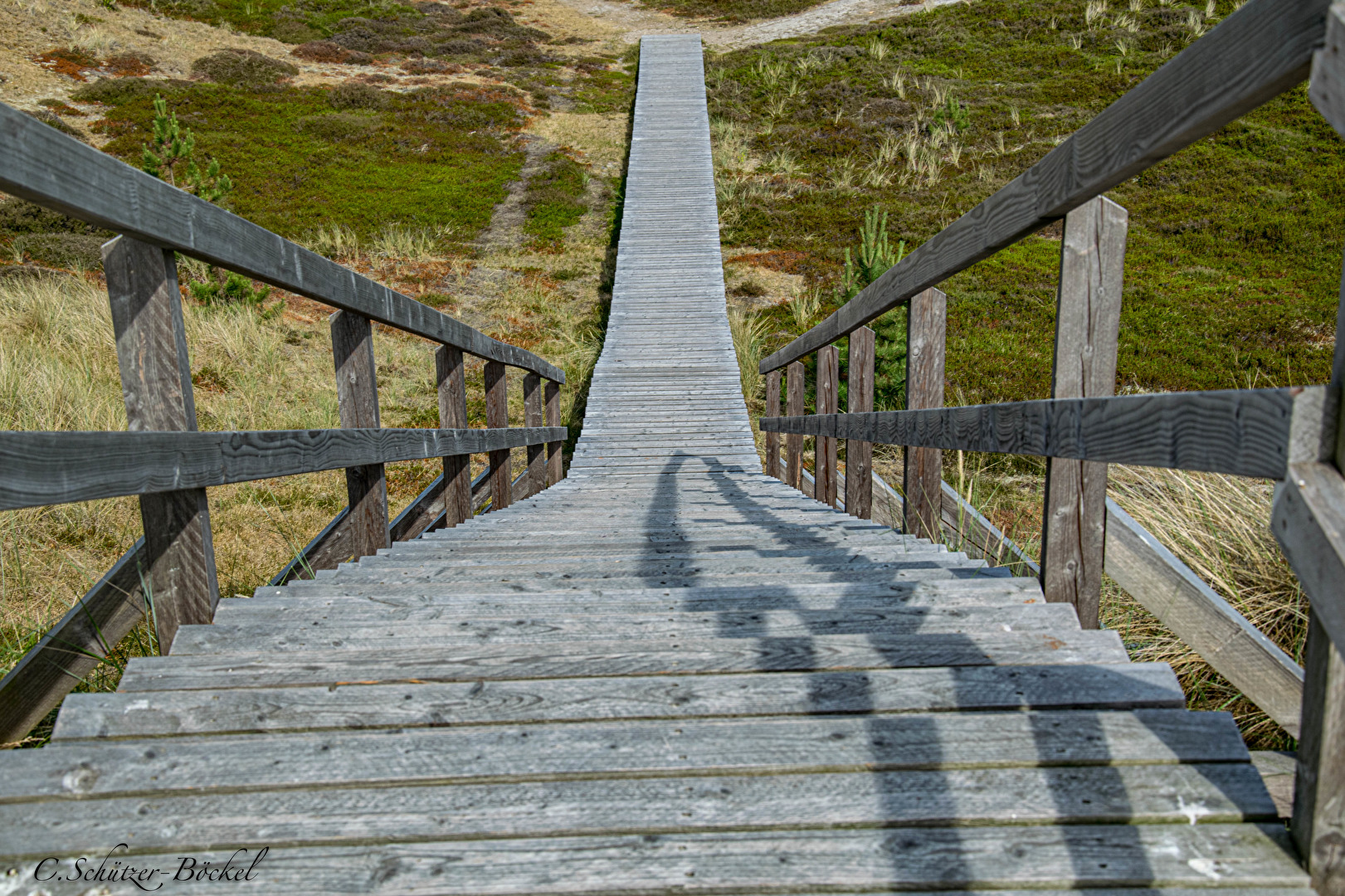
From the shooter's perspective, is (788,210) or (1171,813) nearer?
(1171,813)

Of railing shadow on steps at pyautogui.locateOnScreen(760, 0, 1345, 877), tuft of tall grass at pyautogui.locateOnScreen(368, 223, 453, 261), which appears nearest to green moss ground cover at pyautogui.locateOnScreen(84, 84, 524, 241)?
tuft of tall grass at pyautogui.locateOnScreen(368, 223, 453, 261)

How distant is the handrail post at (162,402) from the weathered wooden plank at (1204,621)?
240 cm

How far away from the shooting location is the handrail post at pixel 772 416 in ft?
26.5

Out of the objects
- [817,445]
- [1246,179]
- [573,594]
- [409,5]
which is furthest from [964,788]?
[409,5]

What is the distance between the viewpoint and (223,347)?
27.1 ft

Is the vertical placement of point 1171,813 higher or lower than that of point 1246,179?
lower

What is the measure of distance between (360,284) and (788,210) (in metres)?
14.9

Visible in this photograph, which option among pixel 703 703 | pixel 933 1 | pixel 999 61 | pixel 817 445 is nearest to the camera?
pixel 703 703

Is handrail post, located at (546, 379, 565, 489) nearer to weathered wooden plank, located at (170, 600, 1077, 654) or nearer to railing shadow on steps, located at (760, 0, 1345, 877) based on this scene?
railing shadow on steps, located at (760, 0, 1345, 877)

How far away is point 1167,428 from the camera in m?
1.29

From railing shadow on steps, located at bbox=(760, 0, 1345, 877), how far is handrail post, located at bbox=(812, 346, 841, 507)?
1954 mm

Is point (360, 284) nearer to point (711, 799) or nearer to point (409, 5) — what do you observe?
point (711, 799)

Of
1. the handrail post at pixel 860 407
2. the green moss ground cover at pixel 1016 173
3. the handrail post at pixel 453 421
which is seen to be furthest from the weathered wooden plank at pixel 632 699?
the green moss ground cover at pixel 1016 173

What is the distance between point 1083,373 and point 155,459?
2078mm
